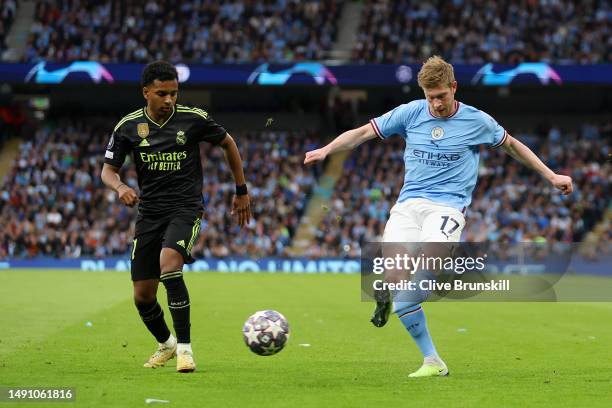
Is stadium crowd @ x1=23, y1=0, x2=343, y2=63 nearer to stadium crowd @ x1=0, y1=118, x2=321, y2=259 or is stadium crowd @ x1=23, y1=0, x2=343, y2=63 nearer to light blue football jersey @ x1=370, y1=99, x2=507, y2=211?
stadium crowd @ x1=0, y1=118, x2=321, y2=259

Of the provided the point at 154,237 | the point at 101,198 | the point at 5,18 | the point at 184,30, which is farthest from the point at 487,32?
the point at 154,237

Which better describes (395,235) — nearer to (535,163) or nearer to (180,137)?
(535,163)

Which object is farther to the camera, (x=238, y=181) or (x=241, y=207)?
(x=238, y=181)

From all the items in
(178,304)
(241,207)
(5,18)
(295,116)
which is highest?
(5,18)

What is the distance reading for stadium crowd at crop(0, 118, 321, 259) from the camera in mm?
34719

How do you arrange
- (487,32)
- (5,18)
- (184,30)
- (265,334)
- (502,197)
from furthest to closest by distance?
1. (5,18)
2. (184,30)
3. (487,32)
4. (502,197)
5. (265,334)

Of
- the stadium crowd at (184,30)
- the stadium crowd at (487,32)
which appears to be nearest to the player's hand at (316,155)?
the stadium crowd at (184,30)

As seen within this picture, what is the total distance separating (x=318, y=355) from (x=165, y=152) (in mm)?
2884

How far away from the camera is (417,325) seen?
352 inches

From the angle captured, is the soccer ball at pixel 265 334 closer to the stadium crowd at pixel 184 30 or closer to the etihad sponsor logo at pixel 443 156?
the etihad sponsor logo at pixel 443 156

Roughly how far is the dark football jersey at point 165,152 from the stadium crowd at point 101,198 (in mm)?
24942

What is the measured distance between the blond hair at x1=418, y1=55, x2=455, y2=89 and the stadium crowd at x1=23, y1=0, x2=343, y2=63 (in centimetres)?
→ 2964

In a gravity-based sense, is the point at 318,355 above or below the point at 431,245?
below

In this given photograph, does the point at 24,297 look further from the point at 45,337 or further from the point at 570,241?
the point at 570,241
